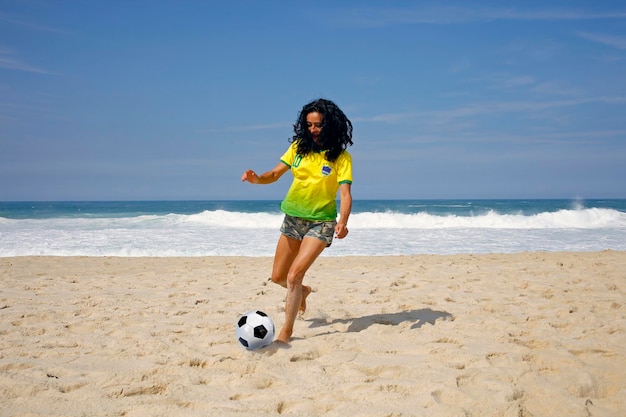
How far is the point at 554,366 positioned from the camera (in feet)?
12.8

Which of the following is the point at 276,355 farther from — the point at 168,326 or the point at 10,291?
the point at 10,291

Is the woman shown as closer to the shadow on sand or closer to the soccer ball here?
the soccer ball

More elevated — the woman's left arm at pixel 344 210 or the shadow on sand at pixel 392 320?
the woman's left arm at pixel 344 210

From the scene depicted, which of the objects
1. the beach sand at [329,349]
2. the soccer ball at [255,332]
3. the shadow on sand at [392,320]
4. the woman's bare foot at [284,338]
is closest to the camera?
the beach sand at [329,349]

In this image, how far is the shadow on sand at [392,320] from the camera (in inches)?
211

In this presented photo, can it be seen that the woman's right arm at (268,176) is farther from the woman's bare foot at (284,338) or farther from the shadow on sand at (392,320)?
the shadow on sand at (392,320)

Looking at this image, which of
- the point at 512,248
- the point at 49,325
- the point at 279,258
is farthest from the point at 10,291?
the point at 512,248

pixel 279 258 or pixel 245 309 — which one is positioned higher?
pixel 279 258

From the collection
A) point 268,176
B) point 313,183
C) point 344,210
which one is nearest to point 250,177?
point 268,176

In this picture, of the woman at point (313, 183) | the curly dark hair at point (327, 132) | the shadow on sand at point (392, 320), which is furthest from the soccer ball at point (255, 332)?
the curly dark hair at point (327, 132)

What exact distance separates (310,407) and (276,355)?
1.04 metres

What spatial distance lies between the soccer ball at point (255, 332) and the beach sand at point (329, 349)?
0.10 meters

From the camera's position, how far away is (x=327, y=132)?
4559 millimetres

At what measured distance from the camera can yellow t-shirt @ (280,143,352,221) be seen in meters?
4.53
